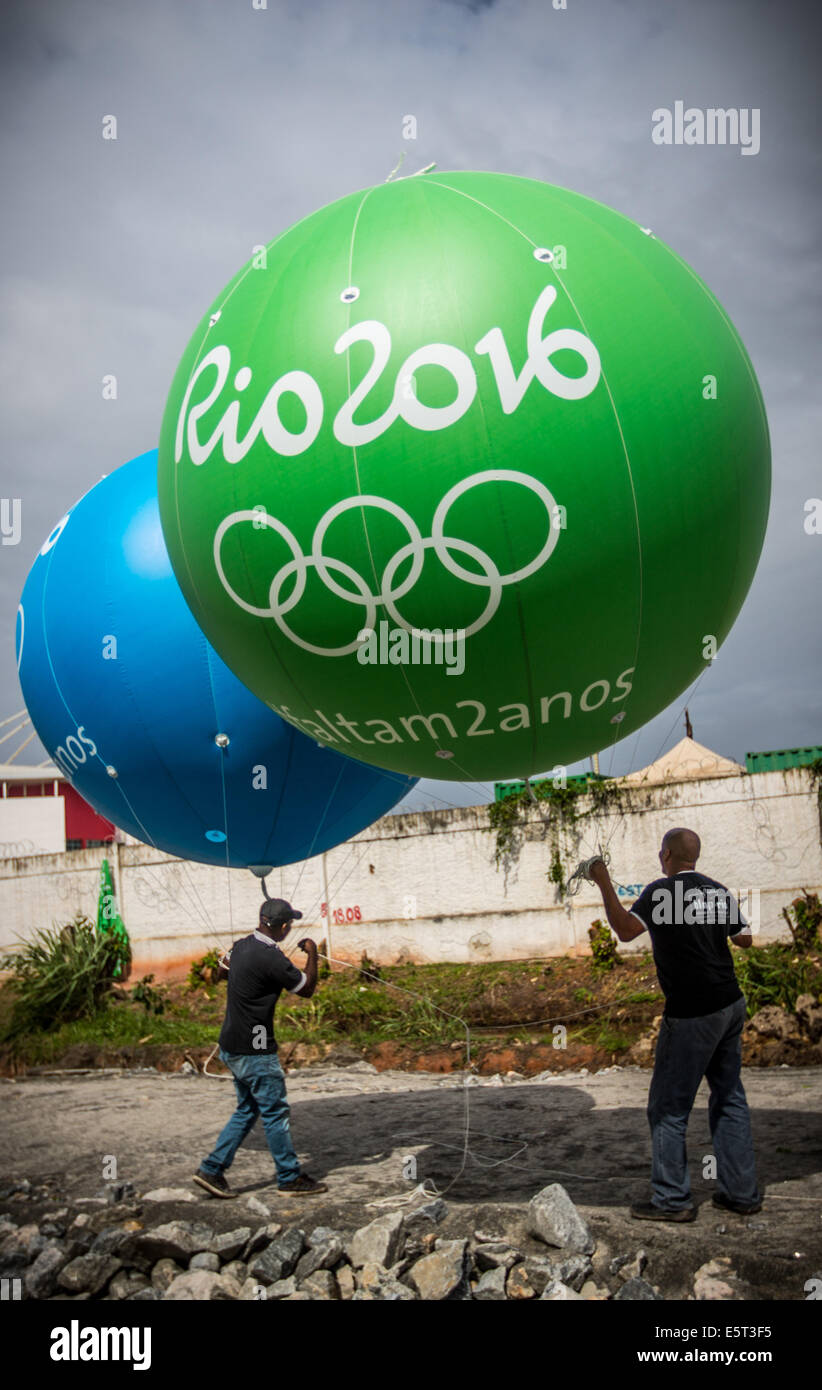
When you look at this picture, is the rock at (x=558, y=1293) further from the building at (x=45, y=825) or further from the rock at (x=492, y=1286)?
the building at (x=45, y=825)

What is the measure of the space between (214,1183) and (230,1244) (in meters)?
0.96

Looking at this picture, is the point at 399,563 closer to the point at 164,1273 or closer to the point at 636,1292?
the point at 636,1292

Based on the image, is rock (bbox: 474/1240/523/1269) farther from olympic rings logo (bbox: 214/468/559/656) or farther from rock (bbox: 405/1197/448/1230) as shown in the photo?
olympic rings logo (bbox: 214/468/559/656)

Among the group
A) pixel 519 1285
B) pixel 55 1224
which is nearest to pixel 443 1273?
pixel 519 1285

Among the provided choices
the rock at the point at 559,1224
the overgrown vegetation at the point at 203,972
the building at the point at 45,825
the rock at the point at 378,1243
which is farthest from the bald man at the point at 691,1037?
the building at the point at 45,825

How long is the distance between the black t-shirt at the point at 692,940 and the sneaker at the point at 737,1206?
2.72 feet

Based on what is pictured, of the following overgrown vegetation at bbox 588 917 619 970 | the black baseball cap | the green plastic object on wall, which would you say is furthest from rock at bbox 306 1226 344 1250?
the green plastic object on wall

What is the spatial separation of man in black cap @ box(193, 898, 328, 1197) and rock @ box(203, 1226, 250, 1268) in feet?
2.70

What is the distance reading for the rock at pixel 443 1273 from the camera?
12.6 feet

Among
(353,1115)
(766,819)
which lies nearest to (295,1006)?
(353,1115)

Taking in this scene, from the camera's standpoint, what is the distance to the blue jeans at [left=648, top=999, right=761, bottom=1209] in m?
4.43

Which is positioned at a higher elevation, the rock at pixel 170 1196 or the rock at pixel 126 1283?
the rock at pixel 126 1283

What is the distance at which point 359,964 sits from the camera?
1424cm
